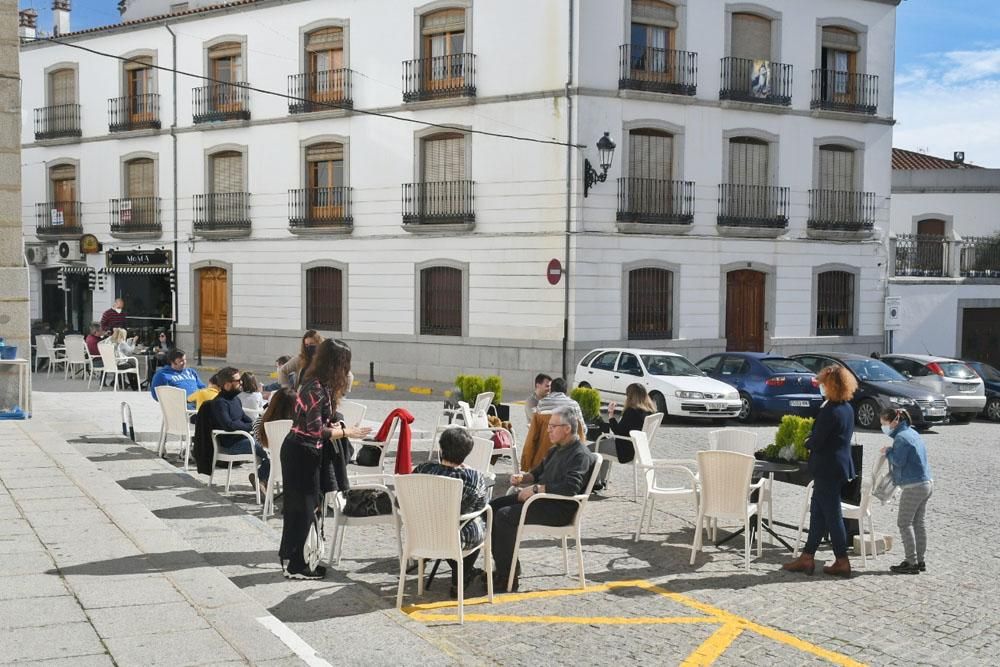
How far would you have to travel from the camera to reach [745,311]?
25.7 m

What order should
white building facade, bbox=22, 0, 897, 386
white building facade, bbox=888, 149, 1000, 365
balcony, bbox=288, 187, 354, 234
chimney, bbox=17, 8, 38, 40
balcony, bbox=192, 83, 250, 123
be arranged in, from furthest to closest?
chimney, bbox=17, 8, 38, 40 < balcony, bbox=192, 83, 250, 123 < white building facade, bbox=888, 149, 1000, 365 < balcony, bbox=288, 187, 354, 234 < white building facade, bbox=22, 0, 897, 386

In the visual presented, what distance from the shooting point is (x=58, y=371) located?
25.8m

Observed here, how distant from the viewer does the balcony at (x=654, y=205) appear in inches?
932

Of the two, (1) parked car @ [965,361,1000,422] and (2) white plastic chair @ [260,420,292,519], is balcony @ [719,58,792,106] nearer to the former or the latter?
(1) parked car @ [965,361,1000,422]

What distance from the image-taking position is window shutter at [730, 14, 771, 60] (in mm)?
25266

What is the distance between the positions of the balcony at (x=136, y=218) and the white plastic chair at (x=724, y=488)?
80.4 feet

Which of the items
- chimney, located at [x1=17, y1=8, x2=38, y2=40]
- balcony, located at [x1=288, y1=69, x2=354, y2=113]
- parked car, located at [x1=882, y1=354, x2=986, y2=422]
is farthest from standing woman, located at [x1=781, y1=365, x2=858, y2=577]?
chimney, located at [x1=17, y1=8, x2=38, y2=40]

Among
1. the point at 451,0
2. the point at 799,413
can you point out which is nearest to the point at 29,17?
the point at 451,0

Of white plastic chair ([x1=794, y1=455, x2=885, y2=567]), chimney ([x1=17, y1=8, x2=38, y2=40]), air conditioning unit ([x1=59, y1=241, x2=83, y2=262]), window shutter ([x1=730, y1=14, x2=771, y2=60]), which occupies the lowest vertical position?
white plastic chair ([x1=794, y1=455, x2=885, y2=567])

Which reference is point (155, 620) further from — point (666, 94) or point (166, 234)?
point (166, 234)

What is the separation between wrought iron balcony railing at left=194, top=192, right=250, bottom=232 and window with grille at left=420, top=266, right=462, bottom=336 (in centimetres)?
593

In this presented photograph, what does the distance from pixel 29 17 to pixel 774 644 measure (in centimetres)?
3638

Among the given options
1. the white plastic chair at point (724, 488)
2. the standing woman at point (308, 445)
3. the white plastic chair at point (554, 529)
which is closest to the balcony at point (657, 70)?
the white plastic chair at point (724, 488)

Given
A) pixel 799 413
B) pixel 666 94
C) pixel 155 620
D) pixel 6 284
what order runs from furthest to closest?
1. pixel 666 94
2. pixel 799 413
3. pixel 6 284
4. pixel 155 620
